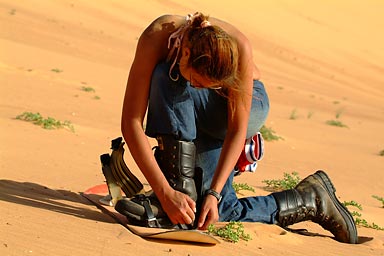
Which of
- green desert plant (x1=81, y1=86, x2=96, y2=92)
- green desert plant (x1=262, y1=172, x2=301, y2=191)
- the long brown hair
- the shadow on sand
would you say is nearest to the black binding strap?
the shadow on sand

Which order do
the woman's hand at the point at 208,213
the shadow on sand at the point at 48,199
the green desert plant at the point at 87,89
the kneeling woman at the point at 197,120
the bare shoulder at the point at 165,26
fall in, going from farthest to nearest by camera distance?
the green desert plant at the point at 87,89 → the shadow on sand at the point at 48,199 → the bare shoulder at the point at 165,26 → the woman's hand at the point at 208,213 → the kneeling woman at the point at 197,120

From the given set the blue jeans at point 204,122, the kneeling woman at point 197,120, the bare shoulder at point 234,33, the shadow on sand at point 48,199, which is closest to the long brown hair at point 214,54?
the kneeling woman at point 197,120

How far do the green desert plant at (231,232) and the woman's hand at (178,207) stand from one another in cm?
14

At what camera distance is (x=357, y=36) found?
3117 cm

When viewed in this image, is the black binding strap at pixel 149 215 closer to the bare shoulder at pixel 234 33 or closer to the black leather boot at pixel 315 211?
the black leather boot at pixel 315 211

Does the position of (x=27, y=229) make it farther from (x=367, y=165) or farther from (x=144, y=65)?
(x=367, y=165)

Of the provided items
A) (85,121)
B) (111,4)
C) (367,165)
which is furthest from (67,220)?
(111,4)

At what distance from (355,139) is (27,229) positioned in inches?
359

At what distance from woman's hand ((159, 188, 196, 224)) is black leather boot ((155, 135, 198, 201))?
0.13 meters

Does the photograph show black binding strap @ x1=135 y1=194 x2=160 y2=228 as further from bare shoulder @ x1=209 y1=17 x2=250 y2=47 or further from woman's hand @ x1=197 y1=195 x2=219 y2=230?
bare shoulder @ x1=209 y1=17 x2=250 y2=47

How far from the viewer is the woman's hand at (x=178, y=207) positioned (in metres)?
3.75

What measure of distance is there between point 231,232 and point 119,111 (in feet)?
20.8

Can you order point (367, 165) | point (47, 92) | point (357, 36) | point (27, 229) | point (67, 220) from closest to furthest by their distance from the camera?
point (27, 229) → point (67, 220) → point (367, 165) → point (47, 92) → point (357, 36)

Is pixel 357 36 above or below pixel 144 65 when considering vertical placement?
above
